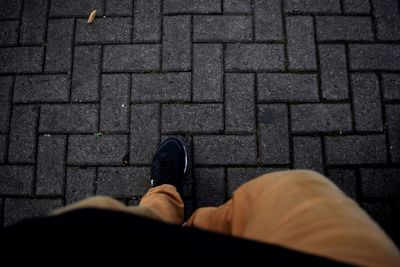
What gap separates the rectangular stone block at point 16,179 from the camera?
2672 millimetres

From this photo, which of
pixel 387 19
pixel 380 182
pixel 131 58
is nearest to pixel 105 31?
pixel 131 58

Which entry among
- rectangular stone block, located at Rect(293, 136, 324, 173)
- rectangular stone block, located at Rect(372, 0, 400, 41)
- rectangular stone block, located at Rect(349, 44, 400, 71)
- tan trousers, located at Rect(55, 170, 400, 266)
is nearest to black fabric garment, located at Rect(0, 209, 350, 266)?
tan trousers, located at Rect(55, 170, 400, 266)

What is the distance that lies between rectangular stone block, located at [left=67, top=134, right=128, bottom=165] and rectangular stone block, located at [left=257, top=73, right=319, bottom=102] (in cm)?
102

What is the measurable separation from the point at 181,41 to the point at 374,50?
138cm

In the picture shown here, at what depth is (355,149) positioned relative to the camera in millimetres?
2643

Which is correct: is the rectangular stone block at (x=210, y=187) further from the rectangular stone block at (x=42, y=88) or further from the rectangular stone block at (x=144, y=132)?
the rectangular stone block at (x=42, y=88)

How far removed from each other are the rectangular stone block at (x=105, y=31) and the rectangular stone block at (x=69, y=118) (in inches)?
19.9

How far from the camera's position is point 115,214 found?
1.33 m

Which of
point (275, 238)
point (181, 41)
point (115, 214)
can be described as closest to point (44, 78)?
point (181, 41)

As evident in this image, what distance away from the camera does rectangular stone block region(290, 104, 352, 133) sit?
8.80 ft

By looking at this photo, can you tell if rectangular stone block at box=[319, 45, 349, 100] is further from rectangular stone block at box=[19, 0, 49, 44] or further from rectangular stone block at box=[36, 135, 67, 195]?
rectangular stone block at box=[19, 0, 49, 44]


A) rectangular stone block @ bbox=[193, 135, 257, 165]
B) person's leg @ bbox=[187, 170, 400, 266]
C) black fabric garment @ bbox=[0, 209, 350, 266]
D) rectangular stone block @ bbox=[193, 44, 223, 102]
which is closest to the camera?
black fabric garment @ bbox=[0, 209, 350, 266]

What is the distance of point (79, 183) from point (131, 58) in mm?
956

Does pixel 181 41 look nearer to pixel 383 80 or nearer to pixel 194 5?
pixel 194 5
